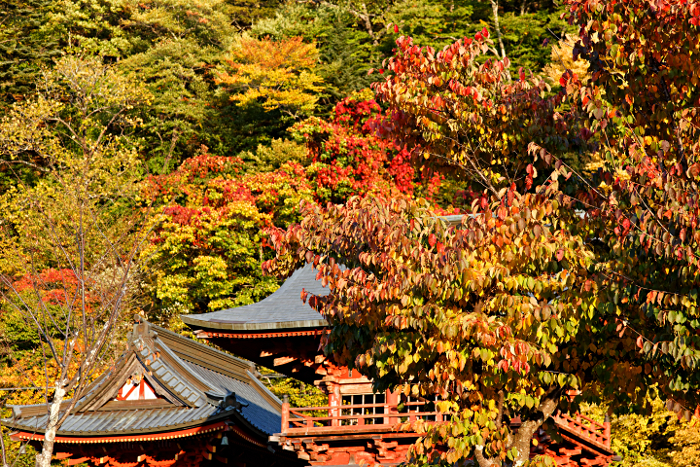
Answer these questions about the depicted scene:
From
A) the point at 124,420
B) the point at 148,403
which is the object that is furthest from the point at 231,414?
the point at 124,420

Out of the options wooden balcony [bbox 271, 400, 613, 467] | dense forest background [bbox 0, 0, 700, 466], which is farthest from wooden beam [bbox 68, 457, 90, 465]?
dense forest background [bbox 0, 0, 700, 466]

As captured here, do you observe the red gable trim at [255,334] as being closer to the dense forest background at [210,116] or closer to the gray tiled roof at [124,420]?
the gray tiled roof at [124,420]

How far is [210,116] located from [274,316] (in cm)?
2400

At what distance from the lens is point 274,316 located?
12.3 meters

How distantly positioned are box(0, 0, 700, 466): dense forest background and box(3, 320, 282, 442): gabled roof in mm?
8601

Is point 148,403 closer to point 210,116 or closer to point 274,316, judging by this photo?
point 274,316

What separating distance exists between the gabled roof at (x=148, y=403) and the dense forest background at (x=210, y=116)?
8.60 meters

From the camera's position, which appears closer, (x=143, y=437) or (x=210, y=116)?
(x=143, y=437)

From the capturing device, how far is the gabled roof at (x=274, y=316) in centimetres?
1178

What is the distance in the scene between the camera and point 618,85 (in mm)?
7191

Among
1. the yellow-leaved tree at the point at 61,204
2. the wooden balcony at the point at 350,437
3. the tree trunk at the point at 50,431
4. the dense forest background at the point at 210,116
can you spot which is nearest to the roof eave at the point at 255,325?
the wooden balcony at the point at 350,437

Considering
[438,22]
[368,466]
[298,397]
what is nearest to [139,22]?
[438,22]

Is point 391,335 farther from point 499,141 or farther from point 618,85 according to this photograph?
point 618,85

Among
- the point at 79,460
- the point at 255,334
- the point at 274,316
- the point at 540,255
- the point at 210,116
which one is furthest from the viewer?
the point at 210,116
